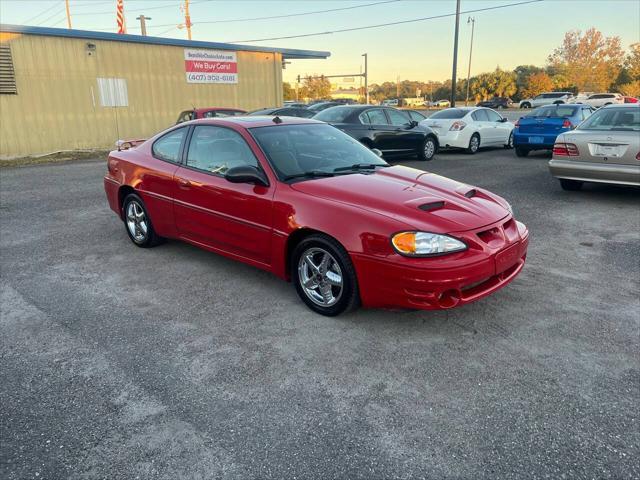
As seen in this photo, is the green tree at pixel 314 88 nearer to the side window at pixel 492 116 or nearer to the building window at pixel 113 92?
the building window at pixel 113 92

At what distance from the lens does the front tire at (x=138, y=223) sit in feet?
18.0

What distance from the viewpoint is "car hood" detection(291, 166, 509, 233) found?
3508mm

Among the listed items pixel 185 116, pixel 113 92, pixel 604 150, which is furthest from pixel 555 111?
pixel 113 92

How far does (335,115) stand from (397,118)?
1706 mm

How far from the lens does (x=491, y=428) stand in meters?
2.57

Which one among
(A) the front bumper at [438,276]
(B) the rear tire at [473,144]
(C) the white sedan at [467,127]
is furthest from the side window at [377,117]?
(A) the front bumper at [438,276]

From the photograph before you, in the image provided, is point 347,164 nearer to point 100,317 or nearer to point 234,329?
point 234,329

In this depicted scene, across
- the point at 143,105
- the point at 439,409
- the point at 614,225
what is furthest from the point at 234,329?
the point at 143,105

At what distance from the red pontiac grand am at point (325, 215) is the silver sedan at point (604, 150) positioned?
418 cm

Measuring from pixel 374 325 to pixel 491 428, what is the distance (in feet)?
4.22

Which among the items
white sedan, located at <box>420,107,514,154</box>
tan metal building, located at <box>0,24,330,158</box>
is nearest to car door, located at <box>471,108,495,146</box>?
white sedan, located at <box>420,107,514,154</box>

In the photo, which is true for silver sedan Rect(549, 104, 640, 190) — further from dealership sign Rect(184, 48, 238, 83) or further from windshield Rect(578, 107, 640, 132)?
dealership sign Rect(184, 48, 238, 83)

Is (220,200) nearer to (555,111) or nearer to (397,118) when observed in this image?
(397,118)

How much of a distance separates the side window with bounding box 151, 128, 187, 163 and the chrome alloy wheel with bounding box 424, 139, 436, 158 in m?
9.16
